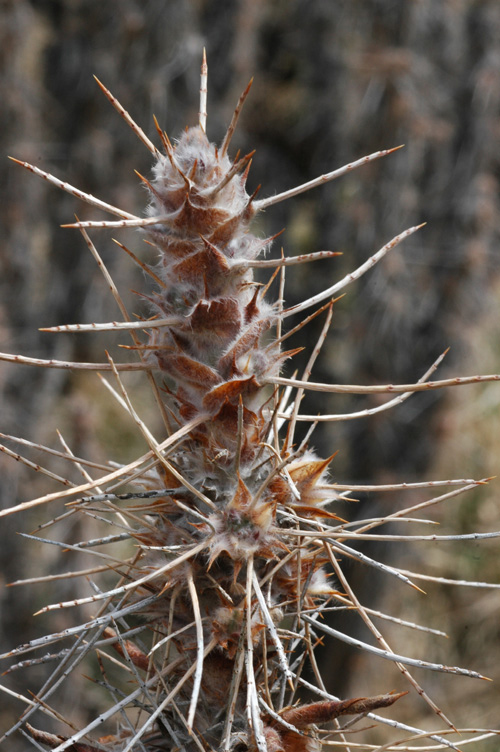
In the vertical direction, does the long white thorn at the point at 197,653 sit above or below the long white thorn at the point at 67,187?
below

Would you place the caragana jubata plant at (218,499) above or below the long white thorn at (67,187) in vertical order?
below

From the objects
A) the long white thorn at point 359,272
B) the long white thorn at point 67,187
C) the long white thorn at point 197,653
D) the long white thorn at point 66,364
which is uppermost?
the long white thorn at point 67,187

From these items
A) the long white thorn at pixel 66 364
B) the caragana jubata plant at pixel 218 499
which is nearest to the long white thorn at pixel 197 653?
the caragana jubata plant at pixel 218 499

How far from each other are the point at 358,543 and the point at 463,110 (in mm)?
1277

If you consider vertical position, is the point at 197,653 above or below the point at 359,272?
below

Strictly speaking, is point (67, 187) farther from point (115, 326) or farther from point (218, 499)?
point (218, 499)

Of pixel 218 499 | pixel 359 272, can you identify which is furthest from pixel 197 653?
pixel 359 272

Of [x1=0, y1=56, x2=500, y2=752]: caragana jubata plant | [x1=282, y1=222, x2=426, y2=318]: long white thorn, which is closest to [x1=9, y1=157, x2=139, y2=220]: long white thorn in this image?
[x1=0, y1=56, x2=500, y2=752]: caragana jubata plant

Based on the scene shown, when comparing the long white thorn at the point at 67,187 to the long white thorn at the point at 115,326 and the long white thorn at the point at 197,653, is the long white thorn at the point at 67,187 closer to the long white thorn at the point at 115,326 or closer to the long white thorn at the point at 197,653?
the long white thorn at the point at 115,326

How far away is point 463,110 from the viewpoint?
82.5 inches

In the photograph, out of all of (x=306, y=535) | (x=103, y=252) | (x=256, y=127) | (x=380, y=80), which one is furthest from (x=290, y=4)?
(x=306, y=535)

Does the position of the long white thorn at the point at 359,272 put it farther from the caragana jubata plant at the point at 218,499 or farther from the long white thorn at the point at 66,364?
the long white thorn at the point at 66,364

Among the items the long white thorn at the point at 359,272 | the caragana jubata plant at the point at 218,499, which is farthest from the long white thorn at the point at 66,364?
the long white thorn at the point at 359,272

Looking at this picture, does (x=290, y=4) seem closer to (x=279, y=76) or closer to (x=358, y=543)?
(x=279, y=76)
